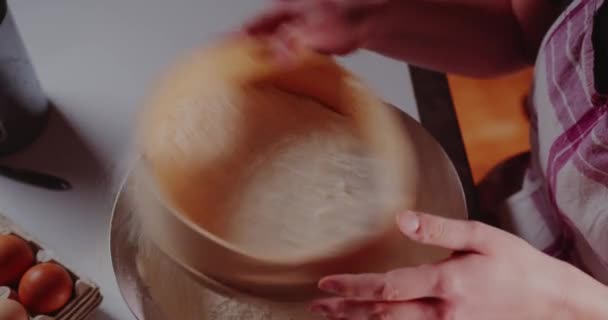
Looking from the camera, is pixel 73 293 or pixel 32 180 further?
pixel 32 180

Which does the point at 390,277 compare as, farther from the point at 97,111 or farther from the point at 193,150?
the point at 97,111

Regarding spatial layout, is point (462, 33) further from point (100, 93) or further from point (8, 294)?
point (8, 294)

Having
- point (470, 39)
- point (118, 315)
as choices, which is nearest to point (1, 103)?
point (118, 315)

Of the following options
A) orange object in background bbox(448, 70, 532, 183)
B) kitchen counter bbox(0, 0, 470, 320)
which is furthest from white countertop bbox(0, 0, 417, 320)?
orange object in background bbox(448, 70, 532, 183)

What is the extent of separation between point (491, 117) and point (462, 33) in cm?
65

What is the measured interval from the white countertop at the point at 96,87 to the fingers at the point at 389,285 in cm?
22

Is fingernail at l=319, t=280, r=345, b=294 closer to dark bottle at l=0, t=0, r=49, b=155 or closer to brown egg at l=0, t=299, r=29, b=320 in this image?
brown egg at l=0, t=299, r=29, b=320

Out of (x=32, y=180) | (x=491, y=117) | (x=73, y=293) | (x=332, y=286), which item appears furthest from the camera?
(x=491, y=117)

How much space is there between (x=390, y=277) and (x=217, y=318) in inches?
4.7

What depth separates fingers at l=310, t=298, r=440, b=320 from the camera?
45cm

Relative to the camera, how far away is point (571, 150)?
2.02ft

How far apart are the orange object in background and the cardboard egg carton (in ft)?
2.67

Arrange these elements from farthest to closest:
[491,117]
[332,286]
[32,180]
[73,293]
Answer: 1. [491,117]
2. [32,180]
3. [73,293]
4. [332,286]

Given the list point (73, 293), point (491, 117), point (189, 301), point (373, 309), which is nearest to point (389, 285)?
point (373, 309)
